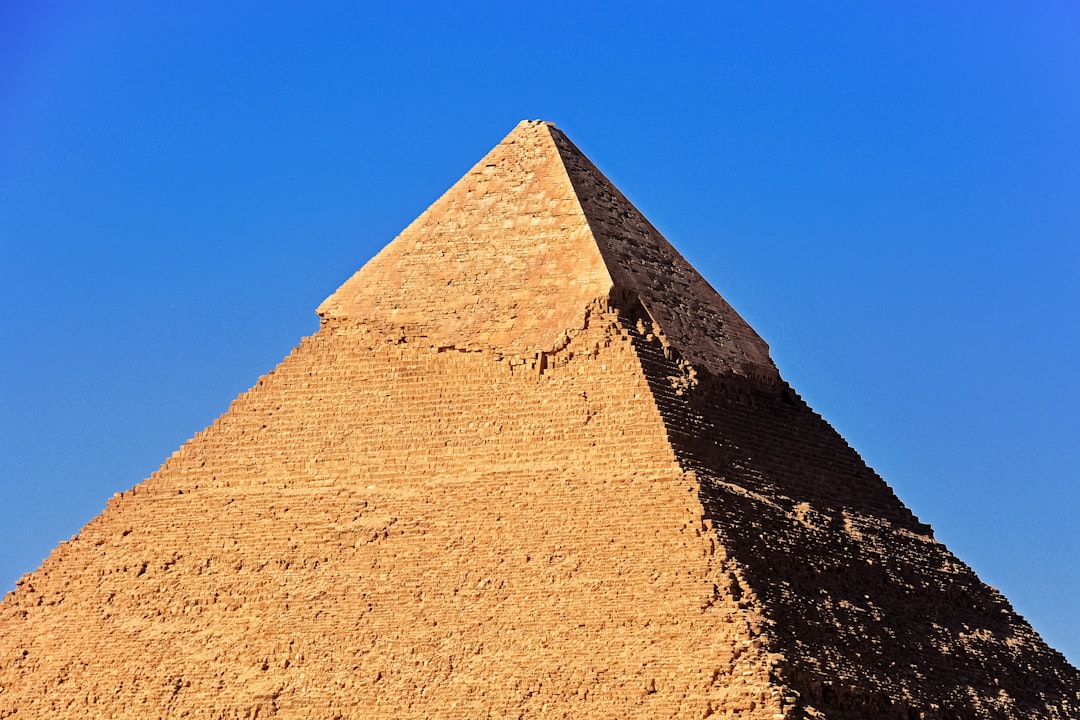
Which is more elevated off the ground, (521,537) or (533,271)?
(533,271)

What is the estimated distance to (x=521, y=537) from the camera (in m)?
42.6

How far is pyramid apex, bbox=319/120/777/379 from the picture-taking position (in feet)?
150

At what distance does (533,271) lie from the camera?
152 feet

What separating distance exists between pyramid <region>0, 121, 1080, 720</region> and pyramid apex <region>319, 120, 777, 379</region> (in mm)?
60

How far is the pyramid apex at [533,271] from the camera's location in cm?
4559

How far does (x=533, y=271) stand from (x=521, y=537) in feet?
18.1

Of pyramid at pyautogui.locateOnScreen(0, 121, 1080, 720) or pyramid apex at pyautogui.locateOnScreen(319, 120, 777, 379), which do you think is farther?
pyramid apex at pyautogui.locateOnScreen(319, 120, 777, 379)

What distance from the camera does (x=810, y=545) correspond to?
147ft

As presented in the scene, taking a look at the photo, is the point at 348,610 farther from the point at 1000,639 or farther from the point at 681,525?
the point at 1000,639

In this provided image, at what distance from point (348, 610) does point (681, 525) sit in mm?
5371

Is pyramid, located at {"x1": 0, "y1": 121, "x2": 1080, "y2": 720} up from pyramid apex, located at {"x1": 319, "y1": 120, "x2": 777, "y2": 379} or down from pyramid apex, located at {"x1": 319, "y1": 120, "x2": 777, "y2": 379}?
down

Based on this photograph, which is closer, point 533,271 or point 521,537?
point 521,537

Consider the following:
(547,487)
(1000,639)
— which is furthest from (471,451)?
(1000,639)

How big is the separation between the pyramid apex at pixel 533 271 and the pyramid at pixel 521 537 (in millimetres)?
60
